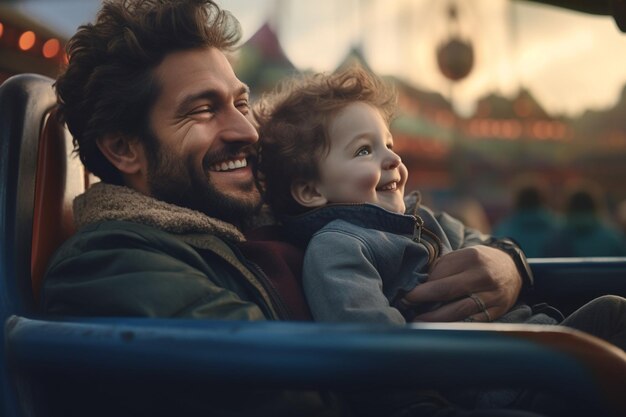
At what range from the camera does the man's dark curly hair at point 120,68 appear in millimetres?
1569

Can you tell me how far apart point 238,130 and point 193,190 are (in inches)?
6.1

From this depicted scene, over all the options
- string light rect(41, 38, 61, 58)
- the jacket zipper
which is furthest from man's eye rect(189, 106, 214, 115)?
string light rect(41, 38, 61, 58)

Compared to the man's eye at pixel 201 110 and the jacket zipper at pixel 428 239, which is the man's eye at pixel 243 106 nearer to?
the man's eye at pixel 201 110

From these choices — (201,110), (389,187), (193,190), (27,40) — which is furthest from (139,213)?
(27,40)

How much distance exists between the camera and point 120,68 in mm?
1583

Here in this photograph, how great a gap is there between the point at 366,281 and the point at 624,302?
1.62 ft

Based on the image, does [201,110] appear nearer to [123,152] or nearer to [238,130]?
[238,130]

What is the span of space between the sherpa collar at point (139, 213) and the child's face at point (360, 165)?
0.25m

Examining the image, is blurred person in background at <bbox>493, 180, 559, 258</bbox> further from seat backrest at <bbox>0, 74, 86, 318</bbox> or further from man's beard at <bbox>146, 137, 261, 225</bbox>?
seat backrest at <bbox>0, 74, 86, 318</bbox>

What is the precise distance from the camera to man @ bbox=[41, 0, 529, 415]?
1352mm

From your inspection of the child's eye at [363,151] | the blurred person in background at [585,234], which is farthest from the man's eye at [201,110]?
the blurred person in background at [585,234]

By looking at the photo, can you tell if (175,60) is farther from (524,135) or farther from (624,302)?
(524,135)

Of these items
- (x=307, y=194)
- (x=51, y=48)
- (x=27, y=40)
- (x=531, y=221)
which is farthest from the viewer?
(x=531, y=221)

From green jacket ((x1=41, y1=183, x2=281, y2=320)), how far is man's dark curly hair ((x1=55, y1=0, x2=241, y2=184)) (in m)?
0.16
